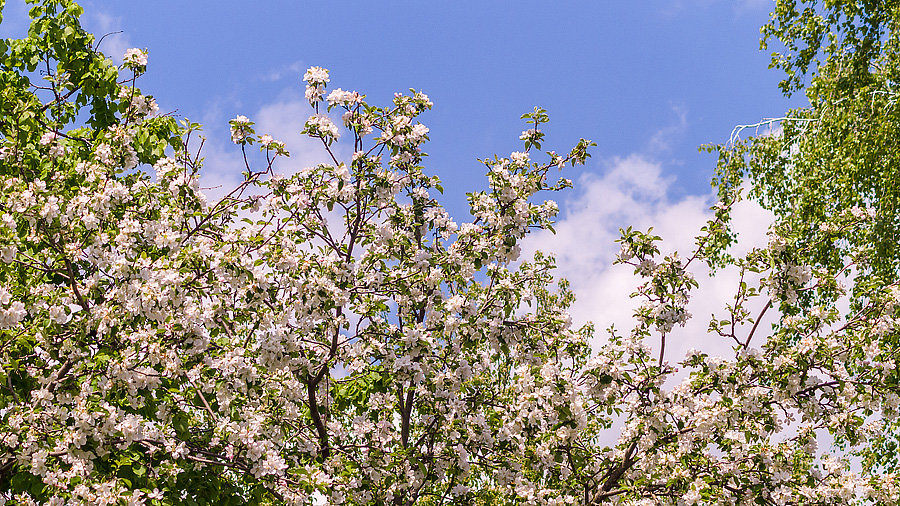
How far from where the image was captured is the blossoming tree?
630cm

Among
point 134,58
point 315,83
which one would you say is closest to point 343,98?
point 315,83

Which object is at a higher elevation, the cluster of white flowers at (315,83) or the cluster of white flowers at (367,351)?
the cluster of white flowers at (315,83)

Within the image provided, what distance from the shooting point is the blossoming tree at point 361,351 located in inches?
248

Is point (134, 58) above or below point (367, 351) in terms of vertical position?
above

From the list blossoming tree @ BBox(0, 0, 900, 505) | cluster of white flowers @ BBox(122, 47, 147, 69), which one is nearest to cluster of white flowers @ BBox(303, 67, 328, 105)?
blossoming tree @ BBox(0, 0, 900, 505)

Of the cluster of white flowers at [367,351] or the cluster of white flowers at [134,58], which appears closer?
the cluster of white flowers at [367,351]

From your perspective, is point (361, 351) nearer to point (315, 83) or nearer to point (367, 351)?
point (367, 351)

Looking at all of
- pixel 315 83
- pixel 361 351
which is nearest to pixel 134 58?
pixel 315 83

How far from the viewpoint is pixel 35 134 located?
8.91m

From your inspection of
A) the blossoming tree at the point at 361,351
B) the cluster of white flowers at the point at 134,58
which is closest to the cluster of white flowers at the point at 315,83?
the blossoming tree at the point at 361,351

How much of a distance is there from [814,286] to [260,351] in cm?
502

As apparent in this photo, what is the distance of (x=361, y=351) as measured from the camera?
6.98 meters

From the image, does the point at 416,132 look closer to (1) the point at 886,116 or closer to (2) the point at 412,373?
(2) the point at 412,373

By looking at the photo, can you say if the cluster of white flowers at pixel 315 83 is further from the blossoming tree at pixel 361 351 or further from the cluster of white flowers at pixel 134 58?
the cluster of white flowers at pixel 134 58
